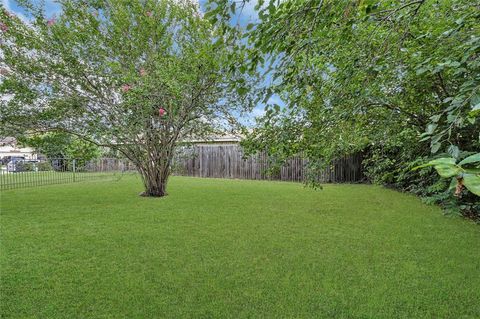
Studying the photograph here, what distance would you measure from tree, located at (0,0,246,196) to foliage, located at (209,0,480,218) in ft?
10.3

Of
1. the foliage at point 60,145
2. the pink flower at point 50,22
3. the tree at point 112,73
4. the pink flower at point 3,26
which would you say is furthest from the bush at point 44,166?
the pink flower at point 50,22

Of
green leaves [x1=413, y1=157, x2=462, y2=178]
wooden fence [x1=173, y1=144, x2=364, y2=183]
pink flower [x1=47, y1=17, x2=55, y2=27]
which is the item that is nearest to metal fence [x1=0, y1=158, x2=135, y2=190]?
wooden fence [x1=173, y1=144, x2=364, y2=183]

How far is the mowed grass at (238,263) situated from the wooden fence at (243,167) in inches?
195

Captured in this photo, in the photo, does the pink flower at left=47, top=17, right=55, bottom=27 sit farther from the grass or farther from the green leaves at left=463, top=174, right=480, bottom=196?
the green leaves at left=463, top=174, right=480, bottom=196

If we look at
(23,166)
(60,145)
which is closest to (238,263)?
(60,145)

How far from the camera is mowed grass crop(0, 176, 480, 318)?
7.29 ft

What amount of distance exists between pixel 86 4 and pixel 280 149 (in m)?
5.68

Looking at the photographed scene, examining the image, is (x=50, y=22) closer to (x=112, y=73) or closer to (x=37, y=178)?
(x=112, y=73)

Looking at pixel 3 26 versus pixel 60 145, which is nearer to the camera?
pixel 3 26

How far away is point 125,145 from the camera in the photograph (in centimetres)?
661

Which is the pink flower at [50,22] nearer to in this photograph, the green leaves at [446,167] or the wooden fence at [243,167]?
the wooden fence at [243,167]

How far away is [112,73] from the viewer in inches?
241

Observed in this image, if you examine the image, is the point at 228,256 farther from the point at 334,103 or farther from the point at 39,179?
the point at 39,179

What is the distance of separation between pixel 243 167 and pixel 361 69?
33.7 ft
